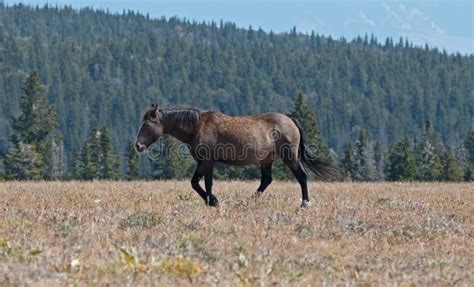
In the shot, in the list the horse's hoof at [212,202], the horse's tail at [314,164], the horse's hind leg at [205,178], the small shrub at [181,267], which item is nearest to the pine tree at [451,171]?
the horse's tail at [314,164]

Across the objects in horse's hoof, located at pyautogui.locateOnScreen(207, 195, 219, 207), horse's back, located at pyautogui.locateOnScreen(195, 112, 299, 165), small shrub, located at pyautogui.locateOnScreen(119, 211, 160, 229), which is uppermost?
horse's back, located at pyautogui.locateOnScreen(195, 112, 299, 165)

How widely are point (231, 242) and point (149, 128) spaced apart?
6345 millimetres

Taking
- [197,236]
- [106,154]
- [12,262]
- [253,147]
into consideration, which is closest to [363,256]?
[197,236]

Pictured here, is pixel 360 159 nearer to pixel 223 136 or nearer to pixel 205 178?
pixel 223 136

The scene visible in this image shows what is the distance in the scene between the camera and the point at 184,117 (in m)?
17.3

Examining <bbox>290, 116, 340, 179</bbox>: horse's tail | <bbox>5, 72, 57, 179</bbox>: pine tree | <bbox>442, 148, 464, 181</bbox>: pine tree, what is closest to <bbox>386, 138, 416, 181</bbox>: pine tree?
<bbox>442, 148, 464, 181</bbox>: pine tree

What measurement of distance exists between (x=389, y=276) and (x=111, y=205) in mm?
7575

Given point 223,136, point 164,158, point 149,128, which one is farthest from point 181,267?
point 164,158

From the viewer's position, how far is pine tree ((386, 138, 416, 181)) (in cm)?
6347

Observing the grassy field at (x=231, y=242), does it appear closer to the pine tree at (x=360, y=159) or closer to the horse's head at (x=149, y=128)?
the horse's head at (x=149, y=128)

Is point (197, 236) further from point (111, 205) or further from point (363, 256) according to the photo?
point (111, 205)

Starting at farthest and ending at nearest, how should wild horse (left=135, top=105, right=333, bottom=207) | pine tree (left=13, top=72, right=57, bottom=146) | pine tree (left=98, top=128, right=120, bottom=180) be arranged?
pine tree (left=98, top=128, right=120, bottom=180)
pine tree (left=13, top=72, right=57, bottom=146)
wild horse (left=135, top=105, right=333, bottom=207)

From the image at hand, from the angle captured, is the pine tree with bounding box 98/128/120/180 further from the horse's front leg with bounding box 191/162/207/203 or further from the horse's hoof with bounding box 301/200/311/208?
the horse's hoof with bounding box 301/200/311/208

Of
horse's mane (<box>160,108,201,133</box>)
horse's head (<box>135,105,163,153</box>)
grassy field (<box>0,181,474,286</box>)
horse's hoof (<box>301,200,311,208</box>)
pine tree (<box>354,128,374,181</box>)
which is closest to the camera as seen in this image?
grassy field (<box>0,181,474,286</box>)
